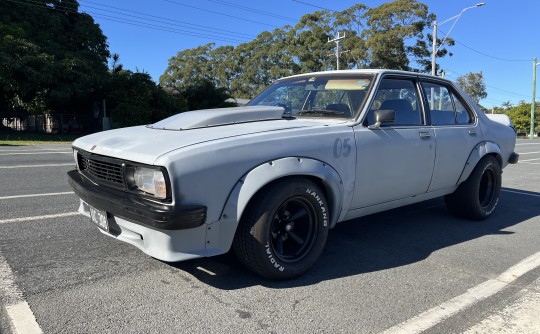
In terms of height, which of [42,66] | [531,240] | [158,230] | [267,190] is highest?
[42,66]

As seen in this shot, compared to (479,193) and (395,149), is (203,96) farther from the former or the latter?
(395,149)

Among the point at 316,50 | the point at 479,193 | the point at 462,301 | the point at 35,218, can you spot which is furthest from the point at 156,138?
the point at 316,50

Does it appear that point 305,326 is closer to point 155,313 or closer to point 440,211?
point 155,313

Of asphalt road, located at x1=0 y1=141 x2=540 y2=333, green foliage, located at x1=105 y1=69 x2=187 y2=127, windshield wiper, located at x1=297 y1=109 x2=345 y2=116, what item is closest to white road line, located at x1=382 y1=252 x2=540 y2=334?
asphalt road, located at x1=0 y1=141 x2=540 y2=333

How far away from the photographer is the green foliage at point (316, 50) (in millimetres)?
37188

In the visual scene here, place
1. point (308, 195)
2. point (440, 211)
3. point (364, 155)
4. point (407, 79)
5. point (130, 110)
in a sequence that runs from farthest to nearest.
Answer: point (130, 110), point (440, 211), point (407, 79), point (364, 155), point (308, 195)

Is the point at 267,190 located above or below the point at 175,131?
below

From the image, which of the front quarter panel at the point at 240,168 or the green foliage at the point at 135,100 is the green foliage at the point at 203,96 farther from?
the front quarter panel at the point at 240,168

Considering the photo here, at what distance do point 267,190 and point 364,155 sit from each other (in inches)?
41.4

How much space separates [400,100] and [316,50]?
4423 centimetres

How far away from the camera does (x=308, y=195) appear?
10.6 ft

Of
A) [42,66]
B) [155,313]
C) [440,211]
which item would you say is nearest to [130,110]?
[42,66]

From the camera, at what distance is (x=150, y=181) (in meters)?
2.80

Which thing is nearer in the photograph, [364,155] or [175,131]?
[175,131]
